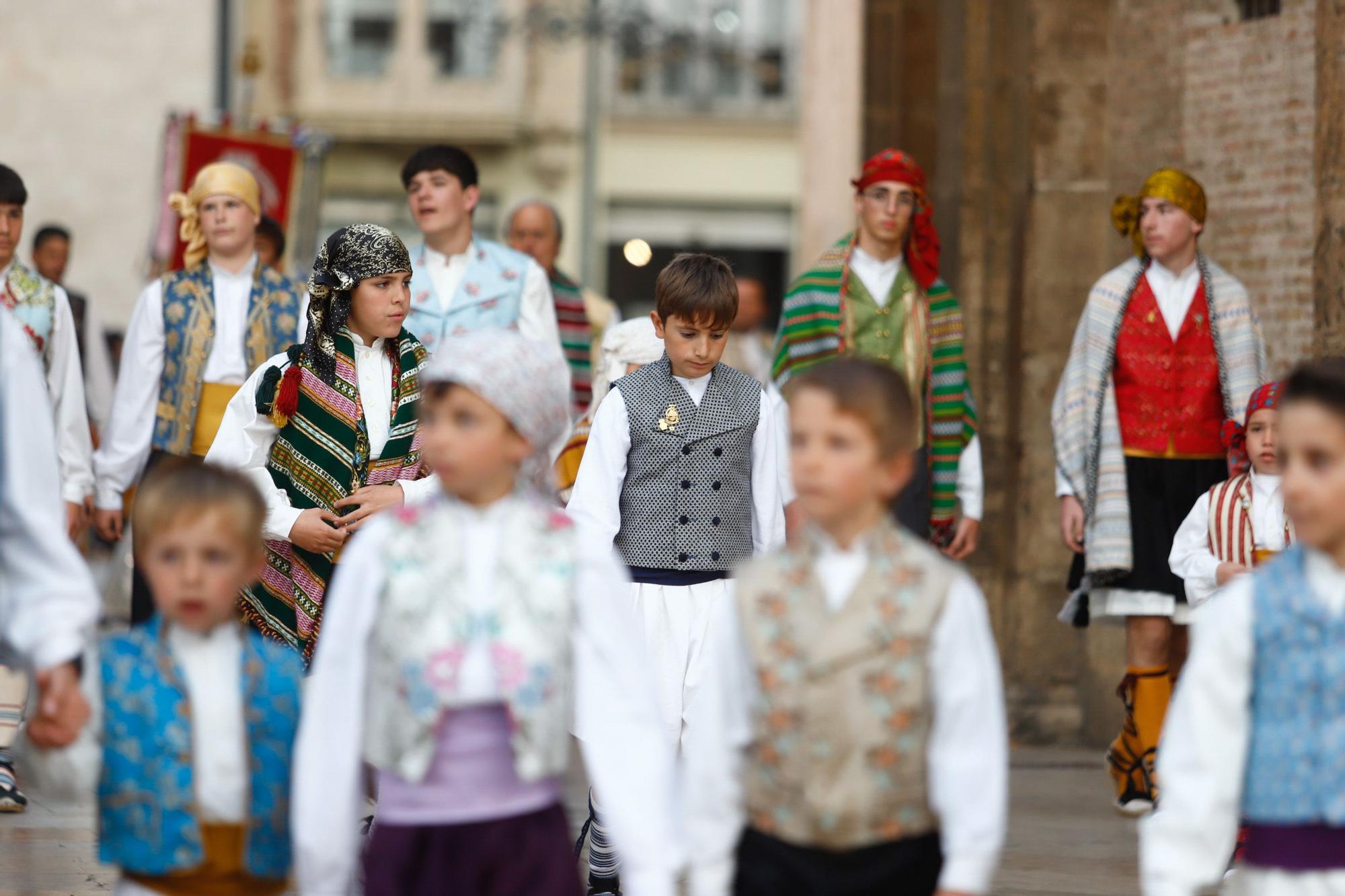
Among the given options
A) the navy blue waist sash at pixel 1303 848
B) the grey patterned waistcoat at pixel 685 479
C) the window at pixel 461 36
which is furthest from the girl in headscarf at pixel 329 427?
the window at pixel 461 36

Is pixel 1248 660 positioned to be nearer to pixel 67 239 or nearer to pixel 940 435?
pixel 940 435

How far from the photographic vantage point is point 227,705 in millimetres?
4094

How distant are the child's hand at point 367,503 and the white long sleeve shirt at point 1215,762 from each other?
259 cm

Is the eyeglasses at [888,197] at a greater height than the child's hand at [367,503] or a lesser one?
greater

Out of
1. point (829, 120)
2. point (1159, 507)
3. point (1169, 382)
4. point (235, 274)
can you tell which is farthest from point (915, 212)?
point (829, 120)

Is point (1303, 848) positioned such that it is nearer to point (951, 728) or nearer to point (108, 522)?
point (951, 728)

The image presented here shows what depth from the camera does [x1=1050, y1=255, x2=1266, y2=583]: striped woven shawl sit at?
766 centimetres

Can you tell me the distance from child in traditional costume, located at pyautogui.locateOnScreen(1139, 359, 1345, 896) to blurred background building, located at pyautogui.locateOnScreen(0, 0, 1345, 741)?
354cm

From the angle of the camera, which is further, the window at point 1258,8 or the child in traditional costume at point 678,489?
the window at point 1258,8

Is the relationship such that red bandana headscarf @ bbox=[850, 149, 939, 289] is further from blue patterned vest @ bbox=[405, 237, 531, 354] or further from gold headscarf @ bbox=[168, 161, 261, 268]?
gold headscarf @ bbox=[168, 161, 261, 268]

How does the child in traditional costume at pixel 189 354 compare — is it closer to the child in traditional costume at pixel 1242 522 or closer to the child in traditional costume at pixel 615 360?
the child in traditional costume at pixel 615 360

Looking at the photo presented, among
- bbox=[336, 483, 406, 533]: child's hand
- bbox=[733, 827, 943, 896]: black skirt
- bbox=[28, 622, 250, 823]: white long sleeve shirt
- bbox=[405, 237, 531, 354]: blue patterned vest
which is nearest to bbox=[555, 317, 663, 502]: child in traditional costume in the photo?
bbox=[405, 237, 531, 354]: blue patterned vest

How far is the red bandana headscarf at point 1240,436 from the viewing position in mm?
6765

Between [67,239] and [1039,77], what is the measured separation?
511 centimetres
